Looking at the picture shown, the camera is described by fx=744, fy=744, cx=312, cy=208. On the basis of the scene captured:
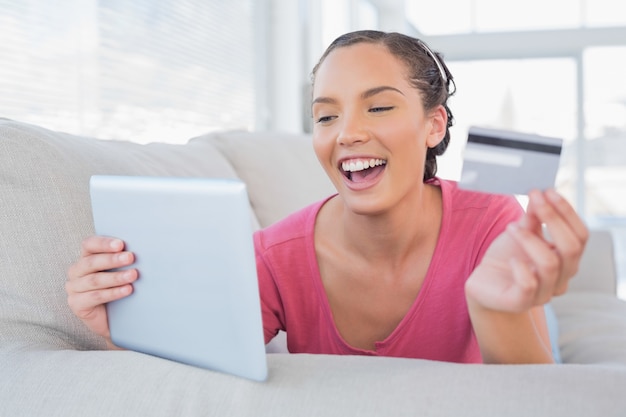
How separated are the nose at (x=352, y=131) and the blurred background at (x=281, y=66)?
3.49 feet

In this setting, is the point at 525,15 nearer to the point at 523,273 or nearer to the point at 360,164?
the point at 360,164

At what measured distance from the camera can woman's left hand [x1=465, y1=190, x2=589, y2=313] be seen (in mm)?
726

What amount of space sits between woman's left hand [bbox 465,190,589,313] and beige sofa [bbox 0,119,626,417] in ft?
0.26

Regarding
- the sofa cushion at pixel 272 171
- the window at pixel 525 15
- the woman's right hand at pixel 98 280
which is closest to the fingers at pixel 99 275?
the woman's right hand at pixel 98 280

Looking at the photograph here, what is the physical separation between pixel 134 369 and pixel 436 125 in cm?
67

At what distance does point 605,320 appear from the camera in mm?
1863

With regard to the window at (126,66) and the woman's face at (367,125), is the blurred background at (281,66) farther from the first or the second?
the woman's face at (367,125)

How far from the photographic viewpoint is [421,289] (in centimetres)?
125

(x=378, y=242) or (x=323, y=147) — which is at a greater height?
(x=323, y=147)

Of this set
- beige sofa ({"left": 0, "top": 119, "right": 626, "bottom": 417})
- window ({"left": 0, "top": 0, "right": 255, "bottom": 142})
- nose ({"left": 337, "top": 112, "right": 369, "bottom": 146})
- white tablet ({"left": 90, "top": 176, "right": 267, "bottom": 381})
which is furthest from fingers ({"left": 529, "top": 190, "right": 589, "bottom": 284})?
window ({"left": 0, "top": 0, "right": 255, "bottom": 142})

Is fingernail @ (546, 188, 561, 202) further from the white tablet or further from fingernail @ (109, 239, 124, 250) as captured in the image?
fingernail @ (109, 239, 124, 250)

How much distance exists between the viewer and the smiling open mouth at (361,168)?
45.4 inches

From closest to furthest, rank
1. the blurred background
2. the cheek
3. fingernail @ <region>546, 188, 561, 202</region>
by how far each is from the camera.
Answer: fingernail @ <region>546, 188, 561, 202</region> → the cheek → the blurred background

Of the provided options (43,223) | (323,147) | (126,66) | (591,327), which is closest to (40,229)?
(43,223)
